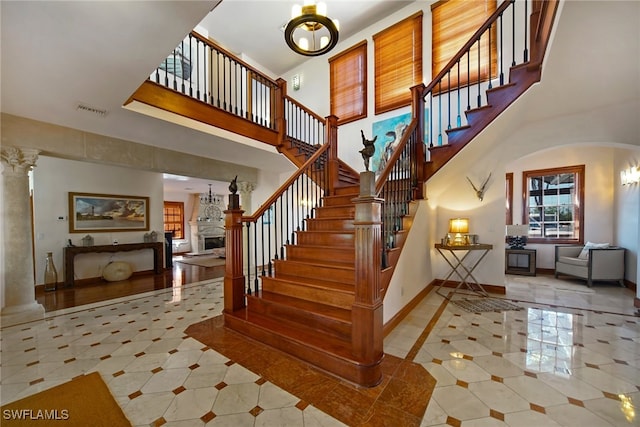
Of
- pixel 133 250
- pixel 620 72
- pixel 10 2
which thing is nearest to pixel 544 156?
pixel 620 72

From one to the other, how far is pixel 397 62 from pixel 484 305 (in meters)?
4.96

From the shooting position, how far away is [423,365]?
226cm

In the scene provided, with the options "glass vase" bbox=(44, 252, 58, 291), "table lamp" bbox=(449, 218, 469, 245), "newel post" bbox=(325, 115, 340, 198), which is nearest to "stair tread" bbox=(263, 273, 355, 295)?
"newel post" bbox=(325, 115, 340, 198)

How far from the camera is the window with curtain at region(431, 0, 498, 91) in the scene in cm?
423

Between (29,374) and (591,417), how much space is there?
14.6 ft

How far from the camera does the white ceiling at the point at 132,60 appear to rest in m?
1.73

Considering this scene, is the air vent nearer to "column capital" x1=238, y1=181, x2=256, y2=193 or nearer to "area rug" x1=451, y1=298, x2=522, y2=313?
"column capital" x1=238, y1=181, x2=256, y2=193

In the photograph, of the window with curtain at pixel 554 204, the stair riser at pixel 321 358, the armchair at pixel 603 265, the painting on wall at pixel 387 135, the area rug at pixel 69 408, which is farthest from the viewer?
the window with curtain at pixel 554 204

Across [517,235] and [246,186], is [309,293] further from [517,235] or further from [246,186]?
[517,235]

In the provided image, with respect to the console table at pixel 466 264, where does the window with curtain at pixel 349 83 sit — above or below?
above

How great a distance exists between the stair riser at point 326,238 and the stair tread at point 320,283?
0.61 meters

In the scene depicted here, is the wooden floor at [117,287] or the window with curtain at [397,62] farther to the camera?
the window with curtain at [397,62]

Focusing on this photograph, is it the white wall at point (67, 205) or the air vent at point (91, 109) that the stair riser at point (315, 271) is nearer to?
the air vent at point (91, 109)

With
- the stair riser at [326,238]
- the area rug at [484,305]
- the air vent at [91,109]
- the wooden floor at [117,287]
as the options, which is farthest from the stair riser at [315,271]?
the wooden floor at [117,287]
